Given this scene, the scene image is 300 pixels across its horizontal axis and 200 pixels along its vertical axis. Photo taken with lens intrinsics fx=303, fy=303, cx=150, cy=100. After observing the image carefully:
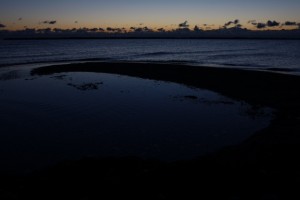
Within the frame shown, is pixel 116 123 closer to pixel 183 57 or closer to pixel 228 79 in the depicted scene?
pixel 228 79

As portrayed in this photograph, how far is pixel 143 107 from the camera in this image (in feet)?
68.5

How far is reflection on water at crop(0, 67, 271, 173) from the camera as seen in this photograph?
40.9ft

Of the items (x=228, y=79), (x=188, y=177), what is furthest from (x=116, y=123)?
(x=228, y=79)

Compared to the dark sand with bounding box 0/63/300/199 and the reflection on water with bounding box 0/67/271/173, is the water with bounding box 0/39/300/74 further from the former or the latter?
the dark sand with bounding box 0/63/300/199

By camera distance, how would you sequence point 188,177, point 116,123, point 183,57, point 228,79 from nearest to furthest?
point 188,177
point 116,123
point 228,79
point 183,57

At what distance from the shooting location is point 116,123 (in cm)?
1669

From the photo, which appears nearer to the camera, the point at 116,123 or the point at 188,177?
the point at 188,177

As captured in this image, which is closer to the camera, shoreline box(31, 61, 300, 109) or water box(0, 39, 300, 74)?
shoreline box(31, 61, 300, 109)

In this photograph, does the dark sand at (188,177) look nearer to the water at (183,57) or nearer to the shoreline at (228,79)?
the shoreline at (228,79)

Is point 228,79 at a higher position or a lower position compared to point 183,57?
higher

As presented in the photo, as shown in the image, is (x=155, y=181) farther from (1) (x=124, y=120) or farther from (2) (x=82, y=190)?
(1) (x=124, y=120)

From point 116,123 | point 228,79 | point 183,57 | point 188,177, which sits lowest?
point 183,57

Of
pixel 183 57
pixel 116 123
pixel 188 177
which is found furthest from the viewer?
pixel 183 57

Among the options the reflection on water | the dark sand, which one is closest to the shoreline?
the reflection on water
